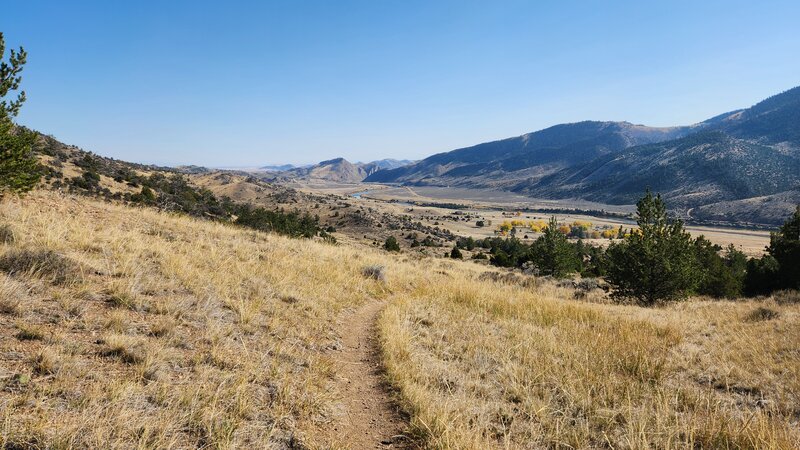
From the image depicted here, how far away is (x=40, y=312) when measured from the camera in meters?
5.18

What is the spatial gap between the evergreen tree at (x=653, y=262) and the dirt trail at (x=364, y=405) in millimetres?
18586

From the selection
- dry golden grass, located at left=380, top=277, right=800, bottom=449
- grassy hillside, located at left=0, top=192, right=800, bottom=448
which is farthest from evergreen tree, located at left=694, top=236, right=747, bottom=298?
grassy hillside, located at left=0, top=192, right=800, bottom=448

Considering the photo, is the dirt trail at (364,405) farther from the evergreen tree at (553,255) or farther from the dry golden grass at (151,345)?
the evergreen tree at (553,255)

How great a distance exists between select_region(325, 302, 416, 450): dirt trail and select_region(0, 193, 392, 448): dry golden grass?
0.26 metres

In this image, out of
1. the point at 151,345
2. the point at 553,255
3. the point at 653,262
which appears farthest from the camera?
the point at 553,255

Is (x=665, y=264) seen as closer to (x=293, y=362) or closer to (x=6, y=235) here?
(x=293, y=362)

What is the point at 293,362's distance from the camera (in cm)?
572

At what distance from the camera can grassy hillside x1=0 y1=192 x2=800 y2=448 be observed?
3.85 meters

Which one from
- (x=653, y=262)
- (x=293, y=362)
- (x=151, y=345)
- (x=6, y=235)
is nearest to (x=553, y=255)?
(x=653, y=262)

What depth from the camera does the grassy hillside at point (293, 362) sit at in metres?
3.85

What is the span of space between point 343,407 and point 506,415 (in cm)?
206

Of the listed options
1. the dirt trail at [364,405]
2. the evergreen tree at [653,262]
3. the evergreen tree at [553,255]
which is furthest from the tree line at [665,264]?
the dirt trail at [364,405]

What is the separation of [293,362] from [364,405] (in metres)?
1.31

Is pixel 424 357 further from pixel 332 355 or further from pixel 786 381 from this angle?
pixel 786 381
